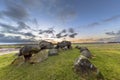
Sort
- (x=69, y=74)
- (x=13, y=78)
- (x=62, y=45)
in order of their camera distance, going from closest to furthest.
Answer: (x=69, y=74) → (x=13, y=78) → (x=62, y=45)

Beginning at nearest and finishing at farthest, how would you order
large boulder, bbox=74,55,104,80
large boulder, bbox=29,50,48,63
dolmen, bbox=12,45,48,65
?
large boulder, bbox=74,55,104,80
large boulder, bbox=29,50,48,63
dolmen, bbox=12,45,48,65

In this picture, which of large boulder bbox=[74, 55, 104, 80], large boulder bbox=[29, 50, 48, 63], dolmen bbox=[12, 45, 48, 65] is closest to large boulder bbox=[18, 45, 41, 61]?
dolmen bbox=[12, 45, 48, 65]

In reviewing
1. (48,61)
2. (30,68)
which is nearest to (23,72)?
(30,68)

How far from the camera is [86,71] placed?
18.3m

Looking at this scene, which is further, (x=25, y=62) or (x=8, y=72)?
(x=25, y=62)

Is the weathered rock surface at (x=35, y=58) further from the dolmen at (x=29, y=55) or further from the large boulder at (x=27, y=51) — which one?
the large boulder at (x=27, y=51)

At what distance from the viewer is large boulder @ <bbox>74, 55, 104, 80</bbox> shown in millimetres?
17780

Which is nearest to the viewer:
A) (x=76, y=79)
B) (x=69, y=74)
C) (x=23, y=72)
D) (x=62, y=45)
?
(x=76, y=79)

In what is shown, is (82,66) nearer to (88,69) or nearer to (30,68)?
(88,69)

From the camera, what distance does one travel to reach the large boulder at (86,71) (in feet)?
58.3

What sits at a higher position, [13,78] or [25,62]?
[25,62]

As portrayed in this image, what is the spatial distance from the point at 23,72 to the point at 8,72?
331 cm

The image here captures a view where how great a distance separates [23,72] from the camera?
68.5 feet

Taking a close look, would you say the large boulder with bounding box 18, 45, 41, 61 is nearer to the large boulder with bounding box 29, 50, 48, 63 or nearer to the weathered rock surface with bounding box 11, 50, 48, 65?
the weathered rock surface with bounding box 11, 50, 48, 65
